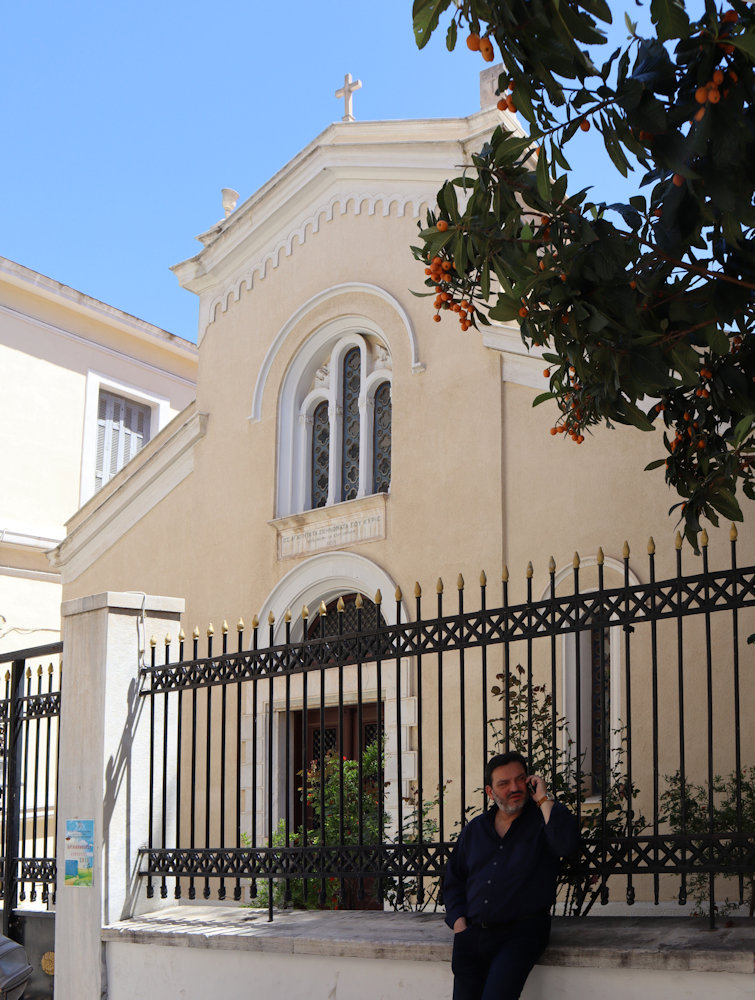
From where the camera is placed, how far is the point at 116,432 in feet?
72.9

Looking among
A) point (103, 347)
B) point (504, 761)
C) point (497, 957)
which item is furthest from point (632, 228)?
point (103, 347)

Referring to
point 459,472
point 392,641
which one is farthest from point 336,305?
point 392,641

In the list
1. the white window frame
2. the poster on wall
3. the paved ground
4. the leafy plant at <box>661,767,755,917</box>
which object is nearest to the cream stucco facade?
the leafy plant at <box>661,767,755,917</box>

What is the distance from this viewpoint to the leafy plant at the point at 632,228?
3727 mm

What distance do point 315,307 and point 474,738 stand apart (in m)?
6.14

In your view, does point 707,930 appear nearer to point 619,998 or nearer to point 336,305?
point 619,998

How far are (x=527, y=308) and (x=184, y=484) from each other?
12.0 m

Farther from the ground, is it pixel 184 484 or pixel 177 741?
pixel 184 484

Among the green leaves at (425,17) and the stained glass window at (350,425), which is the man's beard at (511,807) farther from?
the stained glass window at (350,425)

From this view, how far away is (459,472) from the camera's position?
1319cm

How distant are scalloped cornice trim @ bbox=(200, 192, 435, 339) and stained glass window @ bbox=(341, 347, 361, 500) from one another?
173 centimetres

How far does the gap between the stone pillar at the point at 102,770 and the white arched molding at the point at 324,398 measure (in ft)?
20.8

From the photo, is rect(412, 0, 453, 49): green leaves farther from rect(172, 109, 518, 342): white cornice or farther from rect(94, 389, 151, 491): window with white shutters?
rect(94, 389, 151, 491): window with white shutters

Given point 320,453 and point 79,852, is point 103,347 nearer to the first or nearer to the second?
point 320,453
